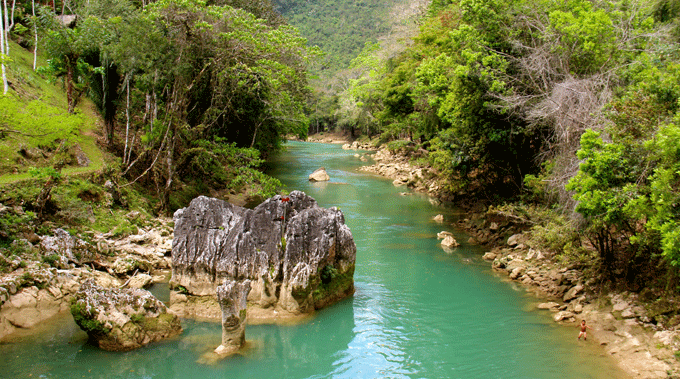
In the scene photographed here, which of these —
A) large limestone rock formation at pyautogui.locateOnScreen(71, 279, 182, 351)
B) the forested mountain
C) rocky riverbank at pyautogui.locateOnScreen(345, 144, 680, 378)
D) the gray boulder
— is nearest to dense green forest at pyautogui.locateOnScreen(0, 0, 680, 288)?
rocky riverbank at pyautogui.locateOnScreen(345, 144, 680, 378)

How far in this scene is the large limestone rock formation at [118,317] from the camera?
405 inches

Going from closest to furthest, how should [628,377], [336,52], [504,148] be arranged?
[628,377], [504,148], [336,52]

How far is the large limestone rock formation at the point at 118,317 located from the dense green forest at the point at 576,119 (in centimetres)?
1073

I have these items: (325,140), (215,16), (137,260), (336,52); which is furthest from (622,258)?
(336,52)


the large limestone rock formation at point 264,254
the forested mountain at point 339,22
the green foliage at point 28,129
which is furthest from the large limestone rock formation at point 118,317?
the forested mountain at point 339,22

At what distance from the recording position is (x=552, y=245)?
571 inches

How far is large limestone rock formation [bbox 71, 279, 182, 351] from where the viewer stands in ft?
33.8

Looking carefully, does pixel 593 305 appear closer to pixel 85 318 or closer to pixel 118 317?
pixel 118 317

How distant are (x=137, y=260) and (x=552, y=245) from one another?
43.5ft

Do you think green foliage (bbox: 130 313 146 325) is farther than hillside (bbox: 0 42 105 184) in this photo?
No

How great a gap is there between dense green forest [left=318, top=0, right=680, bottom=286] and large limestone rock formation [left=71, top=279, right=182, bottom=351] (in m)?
10.7

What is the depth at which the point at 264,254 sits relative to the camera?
13.1 m

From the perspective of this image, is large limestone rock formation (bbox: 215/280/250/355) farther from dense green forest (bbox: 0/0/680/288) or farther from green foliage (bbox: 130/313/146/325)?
dense green forest (bbox: 0/0/680/288)

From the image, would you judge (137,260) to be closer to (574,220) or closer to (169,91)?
(169,91)
